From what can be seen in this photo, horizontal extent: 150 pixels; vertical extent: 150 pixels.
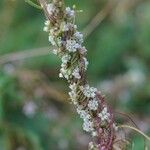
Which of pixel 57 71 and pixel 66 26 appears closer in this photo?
pixel 66 26

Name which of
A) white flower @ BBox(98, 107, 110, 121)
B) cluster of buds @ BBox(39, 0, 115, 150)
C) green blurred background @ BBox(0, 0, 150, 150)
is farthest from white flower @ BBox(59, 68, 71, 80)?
green blurred background @ BBox(0, 0, 150, 150)

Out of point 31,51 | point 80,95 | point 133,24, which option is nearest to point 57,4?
point 80,95

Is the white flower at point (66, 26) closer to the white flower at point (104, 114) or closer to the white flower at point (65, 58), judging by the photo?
the white flower at point (65, 58)

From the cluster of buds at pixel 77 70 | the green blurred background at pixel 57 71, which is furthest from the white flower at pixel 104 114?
the green blurred background at pixel 57 71

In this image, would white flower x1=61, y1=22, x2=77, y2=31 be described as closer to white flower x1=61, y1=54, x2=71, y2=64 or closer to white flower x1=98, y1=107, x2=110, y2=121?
white flower x1=61, y1=54, x2=71, y2=64

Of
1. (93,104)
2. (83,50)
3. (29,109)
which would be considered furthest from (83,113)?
(29,109)

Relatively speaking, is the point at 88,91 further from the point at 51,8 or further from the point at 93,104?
the point at 51,8
